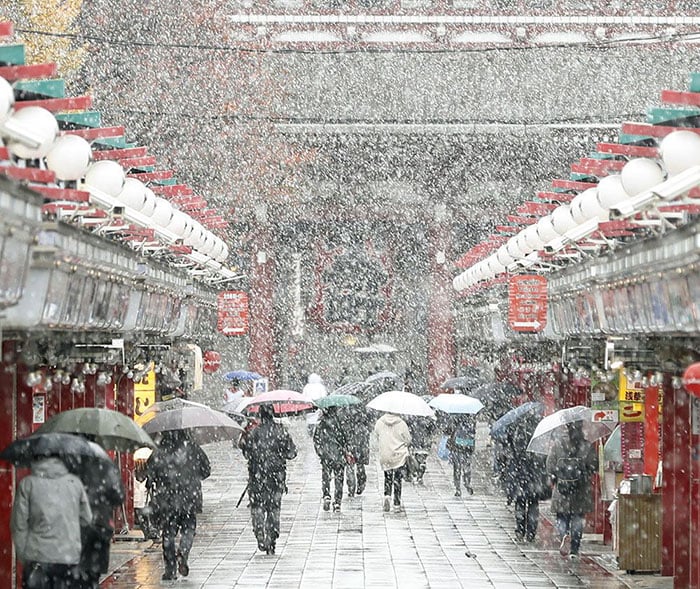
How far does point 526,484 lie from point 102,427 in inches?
246

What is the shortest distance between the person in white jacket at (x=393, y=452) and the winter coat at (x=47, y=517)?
32.2 ft

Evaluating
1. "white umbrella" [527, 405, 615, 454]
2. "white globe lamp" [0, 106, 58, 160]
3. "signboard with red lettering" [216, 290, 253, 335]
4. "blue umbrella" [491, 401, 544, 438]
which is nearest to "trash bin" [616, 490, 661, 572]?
"white umbrella" [527, 405, 615, 454]

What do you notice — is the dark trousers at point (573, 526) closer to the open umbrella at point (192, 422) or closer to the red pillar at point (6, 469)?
the open umbrella at point (192, 422)

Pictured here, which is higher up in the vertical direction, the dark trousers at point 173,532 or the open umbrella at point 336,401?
the open umbrella at point 336,401

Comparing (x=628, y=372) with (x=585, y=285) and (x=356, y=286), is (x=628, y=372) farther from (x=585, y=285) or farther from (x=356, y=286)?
(x=356, y=286)

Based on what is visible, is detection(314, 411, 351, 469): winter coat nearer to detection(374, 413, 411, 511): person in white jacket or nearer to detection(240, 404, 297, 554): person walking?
detection(374, 413, 411, 511): person in white jacket

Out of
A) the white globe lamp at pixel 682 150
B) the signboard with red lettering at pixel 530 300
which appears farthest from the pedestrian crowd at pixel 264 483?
the white globe lamp at pixel 682 150

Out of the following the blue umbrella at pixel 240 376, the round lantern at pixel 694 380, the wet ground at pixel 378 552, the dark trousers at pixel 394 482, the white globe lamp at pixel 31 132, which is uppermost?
the white globe lamp at pixel 31 132

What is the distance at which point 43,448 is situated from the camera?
10.1 metres

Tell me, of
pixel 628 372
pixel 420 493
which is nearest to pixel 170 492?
pixel 628 372

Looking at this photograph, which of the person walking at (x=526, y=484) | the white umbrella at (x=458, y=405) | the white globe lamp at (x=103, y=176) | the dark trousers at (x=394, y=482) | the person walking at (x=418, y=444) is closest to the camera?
the white globe lamp at (x=103, y=176)

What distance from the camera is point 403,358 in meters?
41.8

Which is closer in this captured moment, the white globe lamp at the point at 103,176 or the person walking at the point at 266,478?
the white globe lamp at the point at 103,176

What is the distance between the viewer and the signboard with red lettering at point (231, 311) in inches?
1006
